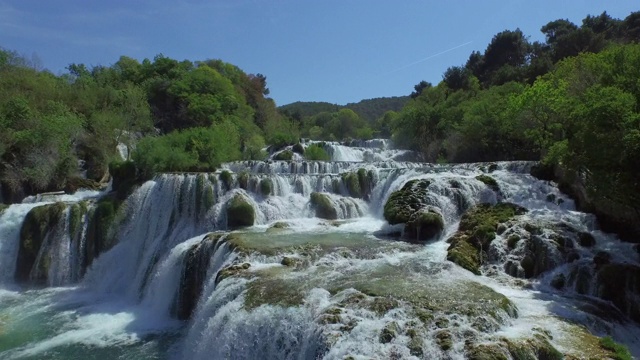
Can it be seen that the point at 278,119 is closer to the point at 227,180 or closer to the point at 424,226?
the point at 227,180

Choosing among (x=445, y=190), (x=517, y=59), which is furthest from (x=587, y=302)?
(x=517, y=59)

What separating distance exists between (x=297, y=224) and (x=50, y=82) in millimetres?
23512

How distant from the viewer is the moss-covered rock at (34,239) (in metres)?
16.8

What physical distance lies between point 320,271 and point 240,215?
22.7 feet

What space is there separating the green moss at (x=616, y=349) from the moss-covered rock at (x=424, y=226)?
6934mm

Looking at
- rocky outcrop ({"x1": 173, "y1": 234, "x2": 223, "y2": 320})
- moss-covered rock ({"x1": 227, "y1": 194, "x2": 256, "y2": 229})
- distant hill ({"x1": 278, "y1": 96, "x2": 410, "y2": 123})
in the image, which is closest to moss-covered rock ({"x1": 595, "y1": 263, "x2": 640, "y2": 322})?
rocky outcrop ({"x1": 173, "y1": 234, "x2": 223, "y2": 320})

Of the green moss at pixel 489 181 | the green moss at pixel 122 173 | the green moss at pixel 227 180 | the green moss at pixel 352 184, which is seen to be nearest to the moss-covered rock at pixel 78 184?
the green moss at pixel 122 173

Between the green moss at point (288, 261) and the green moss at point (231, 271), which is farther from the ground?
the green moss at point (288, 261)

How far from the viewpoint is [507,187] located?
53.4 ft

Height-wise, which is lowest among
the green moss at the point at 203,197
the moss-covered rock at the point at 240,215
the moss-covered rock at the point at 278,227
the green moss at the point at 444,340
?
the green moss at the point at 444,340

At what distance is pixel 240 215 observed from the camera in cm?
1670

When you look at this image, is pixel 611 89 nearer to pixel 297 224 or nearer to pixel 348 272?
pixel 348 272

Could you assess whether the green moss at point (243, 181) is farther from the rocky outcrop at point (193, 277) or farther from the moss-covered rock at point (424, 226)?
the moss-covered rock at point (424, 226)

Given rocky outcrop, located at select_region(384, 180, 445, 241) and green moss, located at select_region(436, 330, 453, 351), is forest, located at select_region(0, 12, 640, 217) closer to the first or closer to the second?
rocky outcrop, located at select_region(384, 180, 445, 241)
